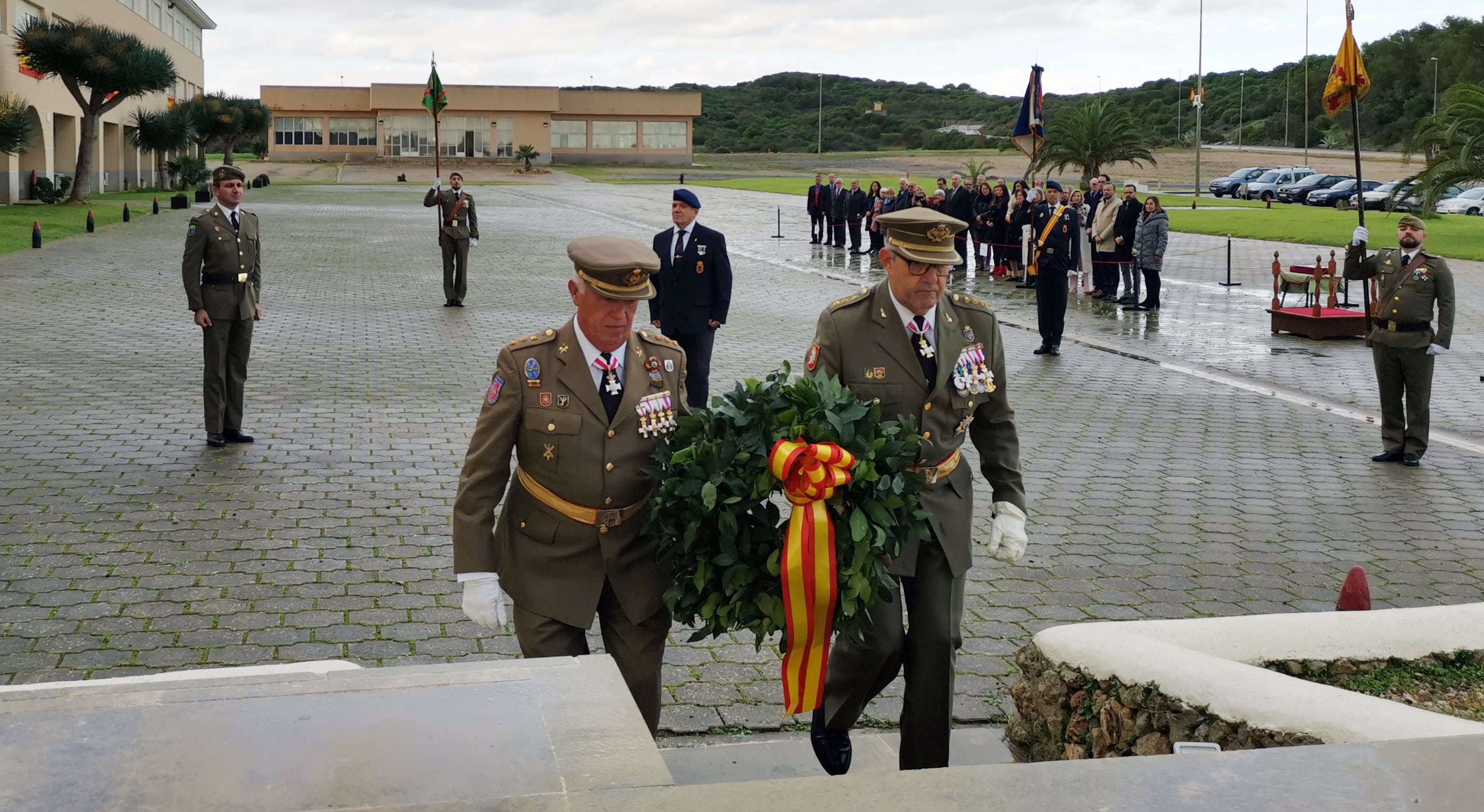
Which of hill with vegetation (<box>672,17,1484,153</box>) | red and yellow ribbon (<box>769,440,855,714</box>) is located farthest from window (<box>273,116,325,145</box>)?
red and yellow ribbon (<box>769,440,855,714</box>)

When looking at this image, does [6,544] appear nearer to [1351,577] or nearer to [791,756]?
[791,756]

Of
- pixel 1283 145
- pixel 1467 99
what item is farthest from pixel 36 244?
pixel 1283 145

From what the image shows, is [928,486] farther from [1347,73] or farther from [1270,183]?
[1270,183]

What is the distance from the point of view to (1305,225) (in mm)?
39469

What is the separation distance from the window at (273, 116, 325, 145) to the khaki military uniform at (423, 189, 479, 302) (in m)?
83.5

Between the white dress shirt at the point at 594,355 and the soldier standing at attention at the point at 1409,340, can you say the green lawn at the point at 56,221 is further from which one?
the white dress shirt at the point at 594,355

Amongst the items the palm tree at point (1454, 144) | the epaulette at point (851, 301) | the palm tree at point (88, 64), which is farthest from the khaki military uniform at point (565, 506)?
the palm tree at point (88, 64)

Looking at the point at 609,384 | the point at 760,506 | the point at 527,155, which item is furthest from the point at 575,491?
the point at 527,155

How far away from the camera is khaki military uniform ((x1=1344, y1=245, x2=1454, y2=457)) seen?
1069 centimetres

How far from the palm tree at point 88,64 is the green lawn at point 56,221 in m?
2.46

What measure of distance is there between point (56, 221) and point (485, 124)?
6076 cm

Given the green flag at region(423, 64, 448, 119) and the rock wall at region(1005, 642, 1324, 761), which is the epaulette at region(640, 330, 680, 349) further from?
the green flag at region(423, 64, 448, 119)

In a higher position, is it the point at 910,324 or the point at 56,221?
the point at 56,221

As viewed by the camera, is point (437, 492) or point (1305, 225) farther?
point (1305, 225)
